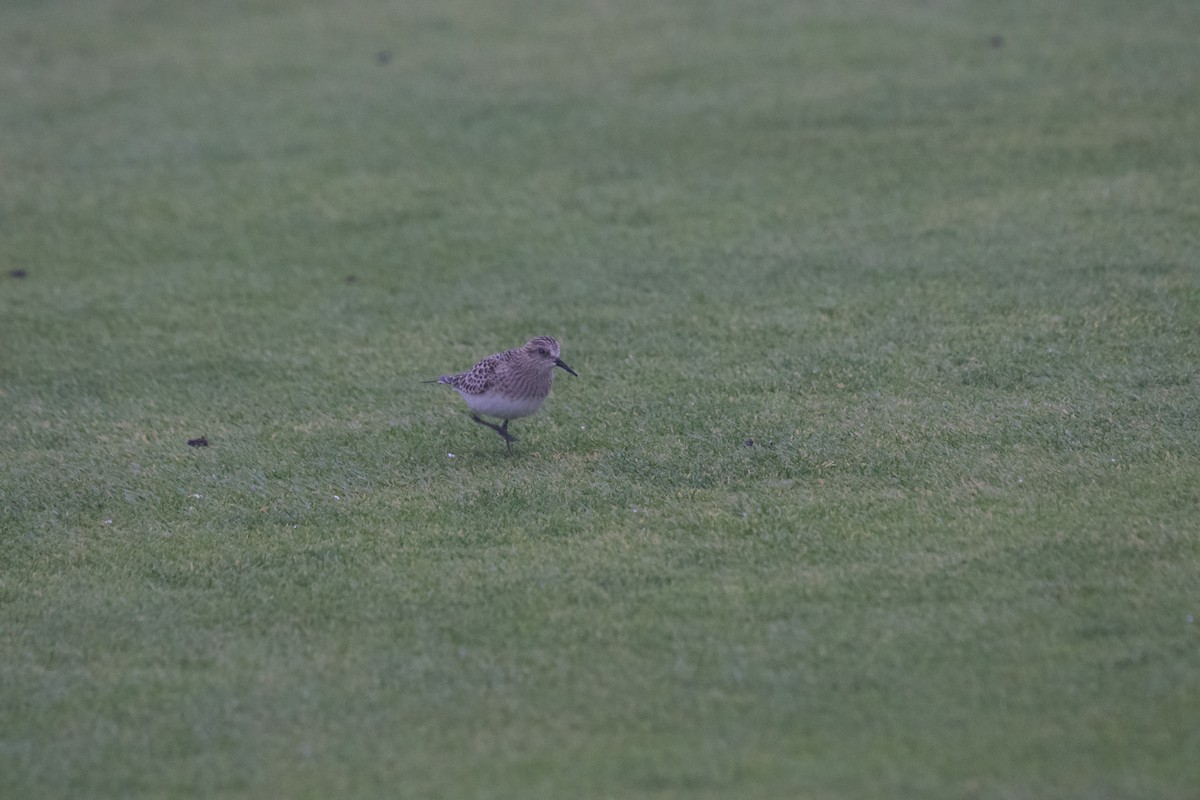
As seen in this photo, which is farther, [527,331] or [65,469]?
[527,331]

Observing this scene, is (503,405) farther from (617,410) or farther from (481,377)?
(617,410)

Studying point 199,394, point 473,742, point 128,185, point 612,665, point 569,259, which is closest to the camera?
point 473,742

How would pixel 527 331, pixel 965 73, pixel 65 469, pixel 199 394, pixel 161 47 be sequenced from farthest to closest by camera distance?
pixel 161 47 → pixel 965 73 → pixel 527 331 → pixel 199 394 → pixel 65 469

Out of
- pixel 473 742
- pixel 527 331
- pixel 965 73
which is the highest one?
pixel 965 73

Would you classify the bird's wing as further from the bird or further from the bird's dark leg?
the bird's dark leg

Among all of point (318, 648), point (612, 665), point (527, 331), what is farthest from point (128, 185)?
point (612, 665)

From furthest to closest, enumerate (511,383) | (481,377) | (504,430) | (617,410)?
(617,410), (504,430), (481,377), (511,383)

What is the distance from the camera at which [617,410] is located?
714cm

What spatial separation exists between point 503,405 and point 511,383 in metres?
0.12

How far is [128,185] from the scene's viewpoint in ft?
35.2

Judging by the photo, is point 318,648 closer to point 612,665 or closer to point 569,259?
point 612,665

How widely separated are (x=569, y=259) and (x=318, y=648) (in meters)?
4.78

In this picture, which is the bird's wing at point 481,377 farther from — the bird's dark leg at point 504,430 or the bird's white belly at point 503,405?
the bird's dark leg at point 504,430

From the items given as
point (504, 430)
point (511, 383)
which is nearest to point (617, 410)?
point (504, 430)
